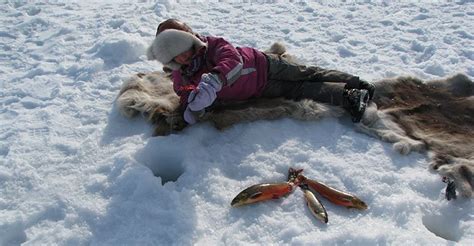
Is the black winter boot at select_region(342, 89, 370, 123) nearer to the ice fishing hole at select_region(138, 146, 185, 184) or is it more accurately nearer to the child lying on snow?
the child lying on snow

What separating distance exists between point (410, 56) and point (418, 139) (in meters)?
1.76

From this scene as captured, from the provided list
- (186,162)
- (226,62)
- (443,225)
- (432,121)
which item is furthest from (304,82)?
(443,225)

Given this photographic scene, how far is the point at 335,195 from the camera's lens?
11.0ft

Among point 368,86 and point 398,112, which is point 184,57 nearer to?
point 368,86

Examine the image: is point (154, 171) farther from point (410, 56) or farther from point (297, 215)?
point (410, 56)

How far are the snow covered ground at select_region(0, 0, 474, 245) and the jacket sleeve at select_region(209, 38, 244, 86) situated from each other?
Result: 0.48 metres

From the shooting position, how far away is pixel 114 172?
358 centimetres

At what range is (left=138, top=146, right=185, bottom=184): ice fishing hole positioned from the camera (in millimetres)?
3732

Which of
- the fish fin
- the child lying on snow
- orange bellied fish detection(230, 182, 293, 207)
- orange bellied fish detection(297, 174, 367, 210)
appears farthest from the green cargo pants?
the fish fin

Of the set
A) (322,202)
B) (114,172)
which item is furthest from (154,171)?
(322,202)

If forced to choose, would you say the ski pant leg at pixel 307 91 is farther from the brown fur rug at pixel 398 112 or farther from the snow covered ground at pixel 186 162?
the snow covered ground at pixel 186 162

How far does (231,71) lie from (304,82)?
1.01 metres

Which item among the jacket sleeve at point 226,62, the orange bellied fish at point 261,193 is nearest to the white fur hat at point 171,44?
the jacket sleeve at point 226,62

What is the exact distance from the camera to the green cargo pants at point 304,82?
14.5ft
